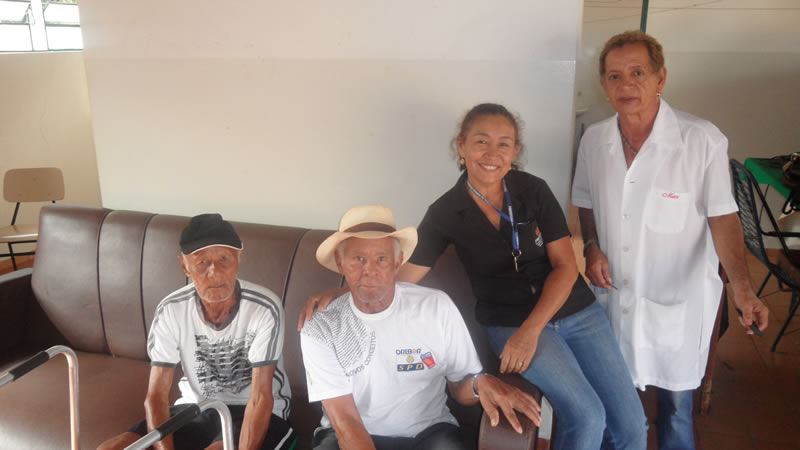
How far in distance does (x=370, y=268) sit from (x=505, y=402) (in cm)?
50

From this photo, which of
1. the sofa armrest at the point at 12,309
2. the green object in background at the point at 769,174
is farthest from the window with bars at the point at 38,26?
the green object in background at the point at 769,174

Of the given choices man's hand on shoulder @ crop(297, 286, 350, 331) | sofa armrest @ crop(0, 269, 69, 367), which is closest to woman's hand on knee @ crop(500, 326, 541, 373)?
man's hand on shoulder @ crop(297, 286, 350, 331)

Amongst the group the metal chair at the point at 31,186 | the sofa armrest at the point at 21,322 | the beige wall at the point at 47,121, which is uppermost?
the beige wall at the point at 47,121

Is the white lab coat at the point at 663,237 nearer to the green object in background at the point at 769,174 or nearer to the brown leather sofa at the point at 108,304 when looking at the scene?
the brown leather sofa at the point at 108,304

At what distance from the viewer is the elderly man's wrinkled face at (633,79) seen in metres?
1.80

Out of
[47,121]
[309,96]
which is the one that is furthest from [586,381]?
[47,121]

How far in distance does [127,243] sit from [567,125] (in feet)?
5.88

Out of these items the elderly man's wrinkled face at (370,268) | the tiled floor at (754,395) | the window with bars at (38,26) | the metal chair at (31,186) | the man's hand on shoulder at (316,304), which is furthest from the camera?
the window with bars at (38,26)

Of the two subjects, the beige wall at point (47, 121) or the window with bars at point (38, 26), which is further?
the window with bars at point (38, 26)

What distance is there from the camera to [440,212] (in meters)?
1.88

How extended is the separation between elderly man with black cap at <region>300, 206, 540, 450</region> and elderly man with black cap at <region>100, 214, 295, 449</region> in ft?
0.56

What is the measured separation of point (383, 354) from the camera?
5.60 ft

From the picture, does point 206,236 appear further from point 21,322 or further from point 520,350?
point 21,322

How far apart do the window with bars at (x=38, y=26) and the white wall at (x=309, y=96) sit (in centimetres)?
240
